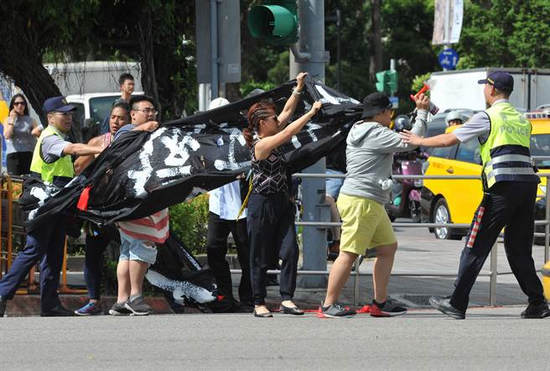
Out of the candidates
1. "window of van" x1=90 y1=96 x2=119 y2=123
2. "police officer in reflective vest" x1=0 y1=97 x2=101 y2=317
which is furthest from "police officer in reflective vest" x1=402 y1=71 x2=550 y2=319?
"window of van" x1=90 y1=96 x2=119 y2=123

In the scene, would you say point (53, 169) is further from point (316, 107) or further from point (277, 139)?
point (316, 107)

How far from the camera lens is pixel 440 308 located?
9.88 meters

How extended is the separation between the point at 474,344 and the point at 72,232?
3.98m

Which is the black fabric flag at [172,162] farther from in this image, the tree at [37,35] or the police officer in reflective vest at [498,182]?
the tree at [37,35]

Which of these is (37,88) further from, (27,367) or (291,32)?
(27,367)

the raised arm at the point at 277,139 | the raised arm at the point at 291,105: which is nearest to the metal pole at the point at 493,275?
the raised arm at the point at 291,105

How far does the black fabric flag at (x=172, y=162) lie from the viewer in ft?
34.3

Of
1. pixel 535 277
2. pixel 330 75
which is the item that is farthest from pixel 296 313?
pixel 330 75

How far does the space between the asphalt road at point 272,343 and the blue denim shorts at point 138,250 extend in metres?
0.59

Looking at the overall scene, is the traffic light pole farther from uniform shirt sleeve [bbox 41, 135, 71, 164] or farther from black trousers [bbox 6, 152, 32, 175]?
black trousers [bbox 6, 152, 32, 175]

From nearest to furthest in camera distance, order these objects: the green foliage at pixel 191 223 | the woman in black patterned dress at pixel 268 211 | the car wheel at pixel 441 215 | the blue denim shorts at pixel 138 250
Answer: the woman in black patterned dress at pixel 268 211
the blue denim shorts at pixel 138 250
the green foliage at pixel 191 223
the car wheel at pixel 441 215

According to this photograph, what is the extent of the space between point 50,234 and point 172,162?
3.89 feet

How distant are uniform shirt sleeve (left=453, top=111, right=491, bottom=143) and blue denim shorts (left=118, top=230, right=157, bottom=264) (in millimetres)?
2653

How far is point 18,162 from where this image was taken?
17078mm
